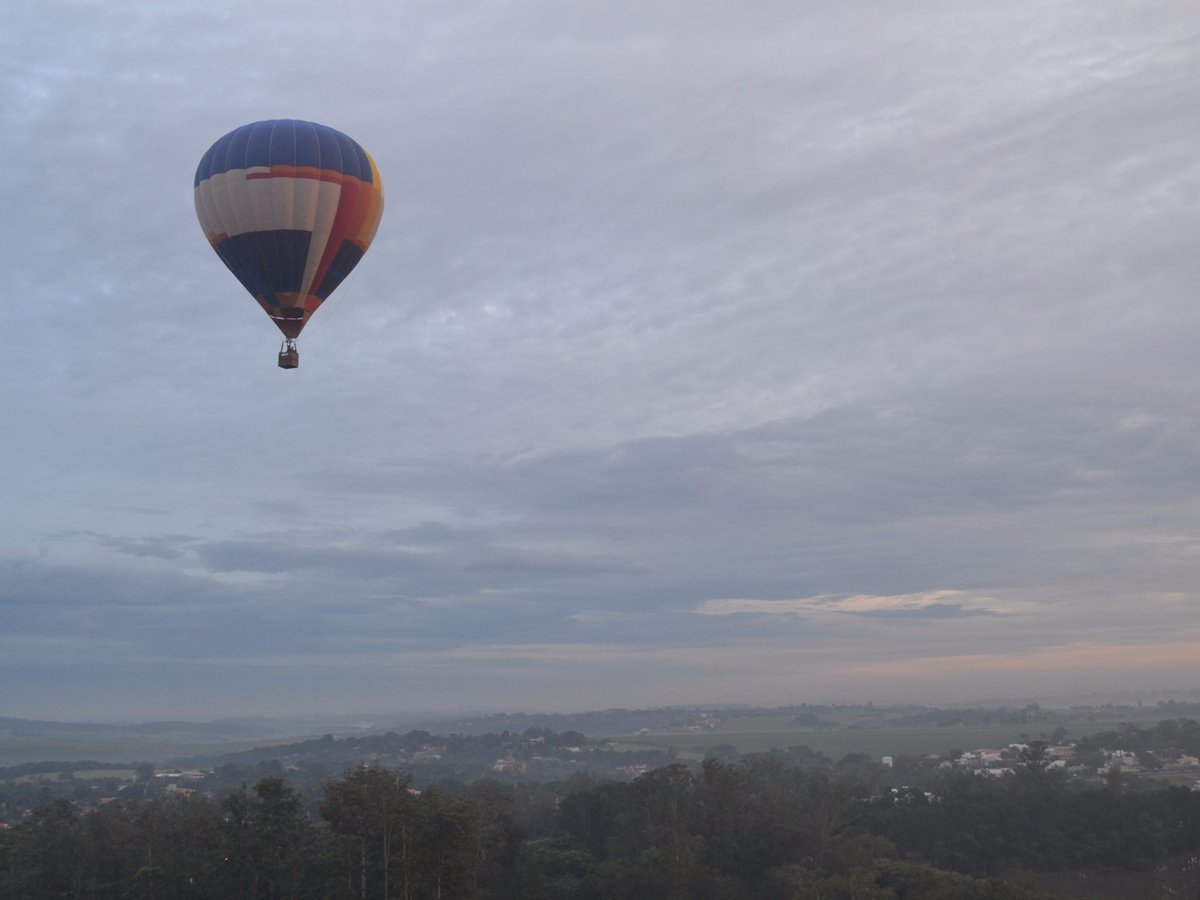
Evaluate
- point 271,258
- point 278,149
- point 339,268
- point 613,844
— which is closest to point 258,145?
point 278,149

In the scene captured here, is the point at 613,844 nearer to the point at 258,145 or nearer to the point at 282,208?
the point at 282,208

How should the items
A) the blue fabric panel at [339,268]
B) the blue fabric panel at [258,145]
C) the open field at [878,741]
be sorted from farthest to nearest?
the open field at [878,741] → the blue fabric panel at [339,268] → the blue fabric panel at [258,145]

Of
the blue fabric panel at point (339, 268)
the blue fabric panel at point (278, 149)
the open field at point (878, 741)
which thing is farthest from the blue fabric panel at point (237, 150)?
the open field at point (878, 741)

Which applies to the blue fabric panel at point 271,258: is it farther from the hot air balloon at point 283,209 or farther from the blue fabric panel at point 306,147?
the blue fabric panel at point 306,147

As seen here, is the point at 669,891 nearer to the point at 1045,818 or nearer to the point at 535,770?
the point at 1045,818

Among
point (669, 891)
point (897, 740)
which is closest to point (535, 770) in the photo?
point (897, 740)

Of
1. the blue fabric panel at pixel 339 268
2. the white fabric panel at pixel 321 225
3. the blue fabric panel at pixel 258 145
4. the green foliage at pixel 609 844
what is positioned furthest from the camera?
the green foliage at pixel 609 844

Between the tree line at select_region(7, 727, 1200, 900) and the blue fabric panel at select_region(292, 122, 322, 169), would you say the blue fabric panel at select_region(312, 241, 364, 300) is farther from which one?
the tree line at select_region(7, 727, 1200, 900)
